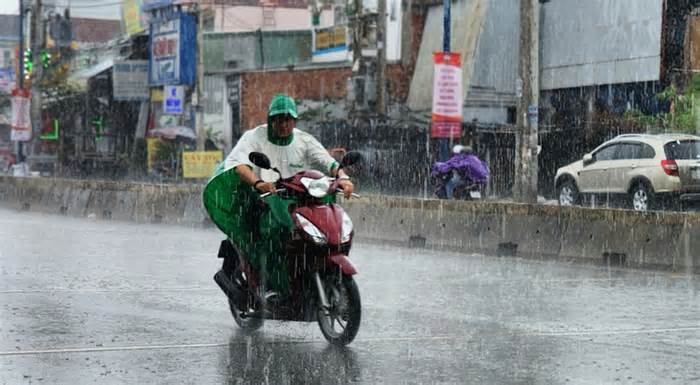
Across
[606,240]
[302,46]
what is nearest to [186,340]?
[606,240]

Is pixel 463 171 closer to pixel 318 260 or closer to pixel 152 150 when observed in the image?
pixel 318 260

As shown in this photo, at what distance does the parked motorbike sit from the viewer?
833 cm

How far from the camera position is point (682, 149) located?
24594mm

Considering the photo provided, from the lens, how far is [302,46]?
184 ft

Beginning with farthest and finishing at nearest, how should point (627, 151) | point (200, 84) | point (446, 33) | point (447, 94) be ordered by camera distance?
1. point (200, 84)
2. point (446, 33)
3. point (447, 94)
4. point (627, 151)

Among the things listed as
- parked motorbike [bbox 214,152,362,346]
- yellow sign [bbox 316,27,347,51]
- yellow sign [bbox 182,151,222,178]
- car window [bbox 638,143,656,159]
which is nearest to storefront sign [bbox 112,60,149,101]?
yellow sign [bbox 316,27,347,51]

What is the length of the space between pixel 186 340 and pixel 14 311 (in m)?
2.10

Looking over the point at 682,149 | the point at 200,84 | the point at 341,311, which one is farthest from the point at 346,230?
the point at 200,84

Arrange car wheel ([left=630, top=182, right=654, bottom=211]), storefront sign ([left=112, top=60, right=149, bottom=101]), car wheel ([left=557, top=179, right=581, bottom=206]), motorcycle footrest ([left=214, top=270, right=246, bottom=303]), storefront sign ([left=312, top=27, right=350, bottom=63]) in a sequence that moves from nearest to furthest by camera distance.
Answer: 1. motorcycle footrest ([left=214, top=270, right=246, bottom=303])
2. car wheel ([left=630, top=182, right=654, bottom=211])
3. car wheel ([left=557, top=179, right=581, bottom=206])
4. storefront sign ([left=312, top=27, right=350, bottom=63])
5. storefront sign ([left=112, top=60, right=149, bottom=101])

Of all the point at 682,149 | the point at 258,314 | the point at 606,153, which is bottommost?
the point at 258,314

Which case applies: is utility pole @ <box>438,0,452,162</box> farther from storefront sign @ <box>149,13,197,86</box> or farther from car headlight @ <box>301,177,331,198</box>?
storefront sign @ <box>149,13,197,86</box>

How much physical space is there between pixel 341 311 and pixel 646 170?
56.7ft

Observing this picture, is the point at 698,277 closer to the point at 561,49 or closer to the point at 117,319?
the point at 117,319

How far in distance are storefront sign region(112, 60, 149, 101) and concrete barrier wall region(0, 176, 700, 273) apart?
3474cm
